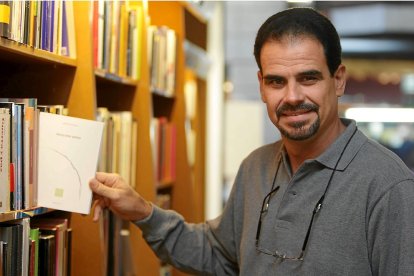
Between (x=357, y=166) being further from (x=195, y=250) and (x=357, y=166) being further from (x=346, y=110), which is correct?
(x=346, y=110)

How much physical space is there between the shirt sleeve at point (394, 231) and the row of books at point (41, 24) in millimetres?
1055

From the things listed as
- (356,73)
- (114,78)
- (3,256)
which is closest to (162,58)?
(114,78)

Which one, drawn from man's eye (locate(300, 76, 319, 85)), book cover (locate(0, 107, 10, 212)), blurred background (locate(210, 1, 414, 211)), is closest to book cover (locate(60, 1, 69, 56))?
book cover (locate(0, 107, 10, 212))

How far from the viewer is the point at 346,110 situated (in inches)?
209

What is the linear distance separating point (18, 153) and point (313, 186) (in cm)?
83

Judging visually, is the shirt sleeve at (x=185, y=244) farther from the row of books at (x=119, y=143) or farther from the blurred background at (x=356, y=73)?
the blurred background at (x=356, y=73)

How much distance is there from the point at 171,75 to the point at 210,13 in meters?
1.46

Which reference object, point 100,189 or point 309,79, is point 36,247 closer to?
point 100,189

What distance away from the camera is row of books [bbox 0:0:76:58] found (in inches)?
57.0

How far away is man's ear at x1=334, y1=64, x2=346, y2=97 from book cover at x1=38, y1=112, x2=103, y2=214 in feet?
2.38

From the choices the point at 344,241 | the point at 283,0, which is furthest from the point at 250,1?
the point at 344,241

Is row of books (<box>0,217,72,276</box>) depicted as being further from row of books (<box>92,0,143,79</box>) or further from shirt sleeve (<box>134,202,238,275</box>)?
row of books (<box>92,0,143,79</box>)

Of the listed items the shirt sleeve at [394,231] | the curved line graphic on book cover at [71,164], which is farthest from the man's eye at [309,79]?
the curved line graphic on book cover at [71,164]

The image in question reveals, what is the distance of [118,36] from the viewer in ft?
7.52
